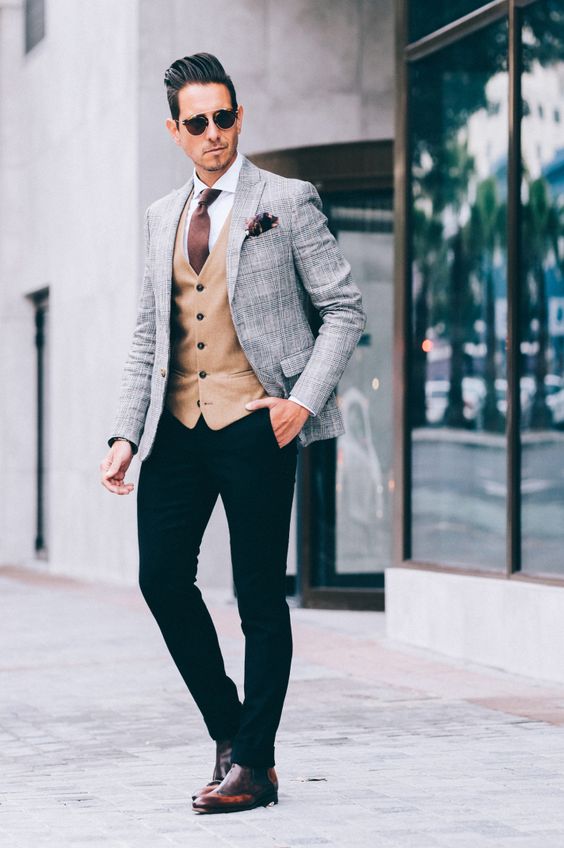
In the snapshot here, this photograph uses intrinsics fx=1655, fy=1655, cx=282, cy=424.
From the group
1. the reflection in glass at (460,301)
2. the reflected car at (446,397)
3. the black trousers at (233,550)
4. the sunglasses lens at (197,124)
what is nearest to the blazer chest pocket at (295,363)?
the black trousers at (233,550)

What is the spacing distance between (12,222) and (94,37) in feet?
9.37

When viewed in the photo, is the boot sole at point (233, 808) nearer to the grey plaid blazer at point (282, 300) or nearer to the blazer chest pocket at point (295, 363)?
the grey plaid blazer at point (282, 300)

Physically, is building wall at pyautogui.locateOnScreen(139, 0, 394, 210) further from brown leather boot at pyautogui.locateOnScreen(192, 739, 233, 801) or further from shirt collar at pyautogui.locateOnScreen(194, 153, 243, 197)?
brown leather boot at pyautogui.locateOnScreen(192, 739, 233, 801)

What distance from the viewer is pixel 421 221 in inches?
365

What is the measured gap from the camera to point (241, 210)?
4.68 meters

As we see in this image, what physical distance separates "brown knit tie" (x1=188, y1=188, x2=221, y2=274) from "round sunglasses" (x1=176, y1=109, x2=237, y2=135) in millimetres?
194

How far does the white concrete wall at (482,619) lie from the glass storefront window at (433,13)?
2970 mm

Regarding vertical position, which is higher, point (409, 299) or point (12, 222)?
point (12, 222)

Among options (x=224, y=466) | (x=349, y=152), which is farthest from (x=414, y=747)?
(x=349, y=152)

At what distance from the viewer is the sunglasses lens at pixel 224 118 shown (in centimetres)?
461

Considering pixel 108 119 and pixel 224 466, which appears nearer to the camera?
pixel 224 466

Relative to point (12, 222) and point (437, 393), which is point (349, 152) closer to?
point (437, 393)

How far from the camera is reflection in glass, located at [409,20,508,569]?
859 cm

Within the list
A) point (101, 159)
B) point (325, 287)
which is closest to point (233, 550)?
point (325, 287)
